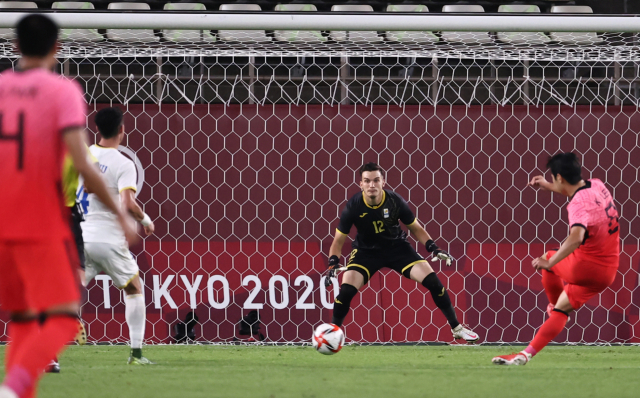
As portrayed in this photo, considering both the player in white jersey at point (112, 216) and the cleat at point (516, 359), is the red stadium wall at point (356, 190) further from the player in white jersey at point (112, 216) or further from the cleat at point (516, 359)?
the player in white jersey at point (112, 216)

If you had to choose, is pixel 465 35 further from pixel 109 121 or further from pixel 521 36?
pixel 109 121

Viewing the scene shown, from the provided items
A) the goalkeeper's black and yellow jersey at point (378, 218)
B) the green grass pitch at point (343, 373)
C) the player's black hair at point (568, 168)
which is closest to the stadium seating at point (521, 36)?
the goalkeeper's black and yellow jersey at point (378, 218)

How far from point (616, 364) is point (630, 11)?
24.7 feet

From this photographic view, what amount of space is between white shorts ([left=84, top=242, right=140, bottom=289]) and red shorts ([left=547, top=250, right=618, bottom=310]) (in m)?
2.82

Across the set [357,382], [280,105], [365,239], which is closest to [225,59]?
[280,105]

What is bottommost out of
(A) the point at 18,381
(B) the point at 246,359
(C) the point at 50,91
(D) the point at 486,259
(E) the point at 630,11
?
(B) the point at 246,359

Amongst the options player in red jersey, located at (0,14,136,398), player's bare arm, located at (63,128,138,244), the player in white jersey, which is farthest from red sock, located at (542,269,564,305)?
player in red jersey, located at (0,14,136,398)

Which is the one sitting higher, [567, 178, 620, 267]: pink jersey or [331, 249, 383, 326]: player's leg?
[567, 178, 620, 267]: pink jersey

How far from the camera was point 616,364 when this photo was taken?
558cm

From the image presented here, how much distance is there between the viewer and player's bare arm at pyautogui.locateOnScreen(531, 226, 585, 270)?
16.6ft

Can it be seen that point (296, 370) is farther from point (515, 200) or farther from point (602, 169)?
point (602, 169)

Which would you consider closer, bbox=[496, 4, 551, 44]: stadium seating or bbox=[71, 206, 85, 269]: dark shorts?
bbox=[71, 206, 85, 269]: dark shorts

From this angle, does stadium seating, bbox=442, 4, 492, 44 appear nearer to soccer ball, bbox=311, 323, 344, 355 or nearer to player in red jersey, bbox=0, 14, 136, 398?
soccer ball, bbox=311, 323, 344, 355

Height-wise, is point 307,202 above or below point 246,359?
above
